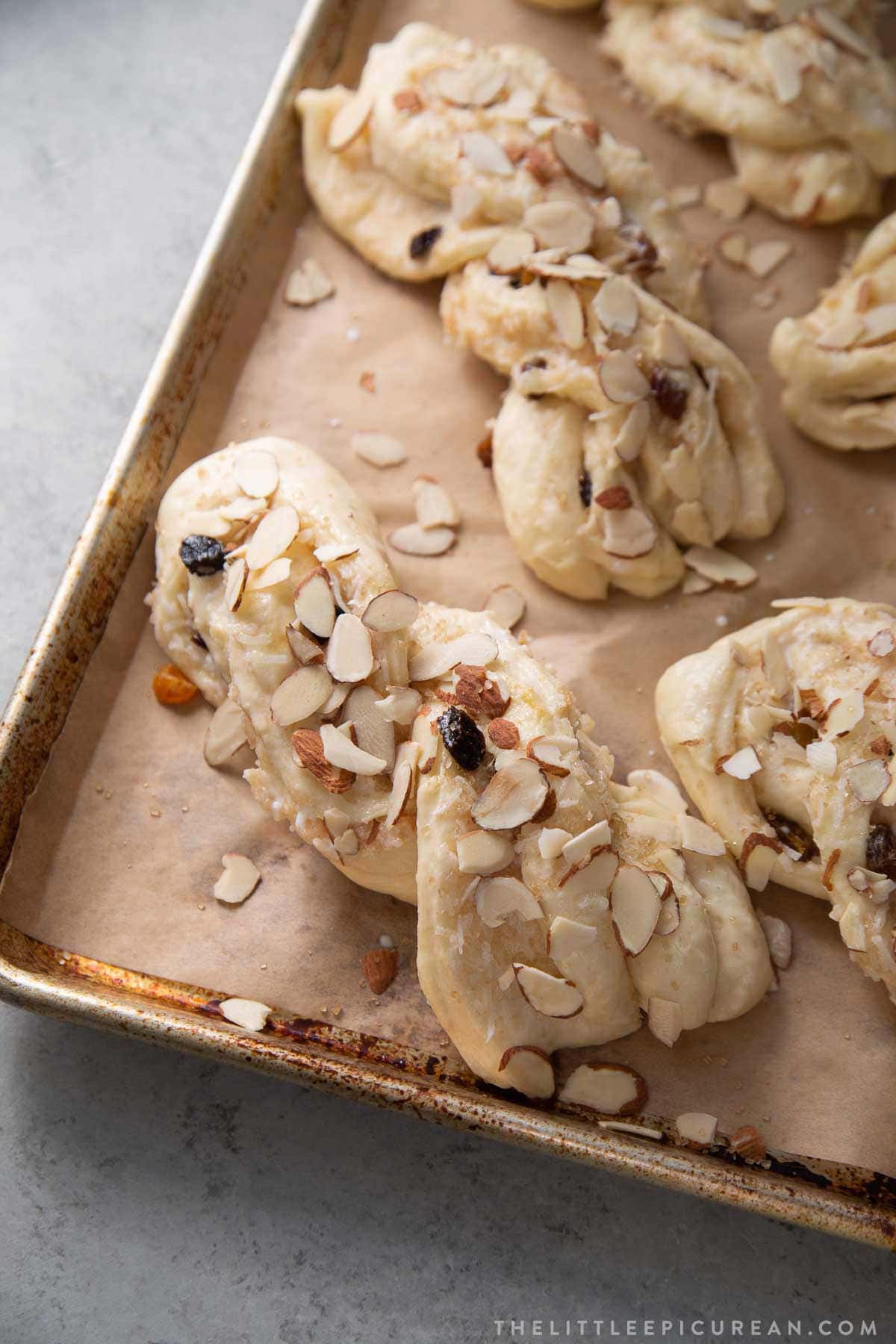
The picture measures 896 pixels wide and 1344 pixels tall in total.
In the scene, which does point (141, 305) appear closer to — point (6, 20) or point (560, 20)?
point (6, 20)

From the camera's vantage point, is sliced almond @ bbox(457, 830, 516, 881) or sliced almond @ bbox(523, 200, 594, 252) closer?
sliced almond @ bbox(457, 830, 516, 881)

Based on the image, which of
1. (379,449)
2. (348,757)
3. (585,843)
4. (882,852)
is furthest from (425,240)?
(882,852)

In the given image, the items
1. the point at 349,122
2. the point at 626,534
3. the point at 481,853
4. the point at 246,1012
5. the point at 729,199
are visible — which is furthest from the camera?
the point at 729,199

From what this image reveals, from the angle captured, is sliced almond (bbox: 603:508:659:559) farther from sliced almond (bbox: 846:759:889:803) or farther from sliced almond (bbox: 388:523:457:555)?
sliced almond (bbox: 846:759:889:803)

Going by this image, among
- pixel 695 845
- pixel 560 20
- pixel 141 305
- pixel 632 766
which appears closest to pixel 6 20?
pixel 141 305

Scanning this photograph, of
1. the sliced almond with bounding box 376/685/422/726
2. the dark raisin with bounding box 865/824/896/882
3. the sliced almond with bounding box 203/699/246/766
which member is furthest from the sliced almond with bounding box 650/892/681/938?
the sliced almond with bounding box 203/699/246/766

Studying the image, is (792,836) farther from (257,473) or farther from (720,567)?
(257,473)

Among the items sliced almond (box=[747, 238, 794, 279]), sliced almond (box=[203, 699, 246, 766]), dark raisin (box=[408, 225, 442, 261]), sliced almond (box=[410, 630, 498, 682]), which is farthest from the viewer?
sliced almond (box=[747, 238, 794, 279])
